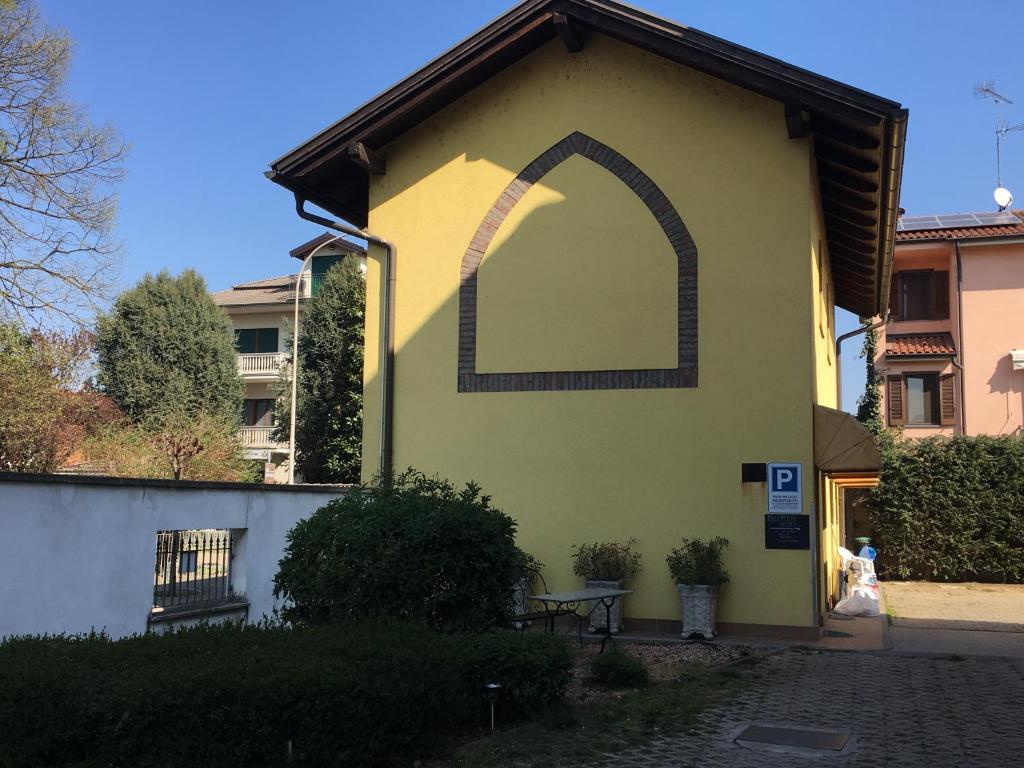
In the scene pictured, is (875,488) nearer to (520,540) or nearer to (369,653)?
(520,540)

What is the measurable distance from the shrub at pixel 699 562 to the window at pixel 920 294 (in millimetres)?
21953

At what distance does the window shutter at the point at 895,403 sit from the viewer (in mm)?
30375

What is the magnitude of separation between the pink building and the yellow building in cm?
1686

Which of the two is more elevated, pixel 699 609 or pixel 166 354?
pixel 166 354

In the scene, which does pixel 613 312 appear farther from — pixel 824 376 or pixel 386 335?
pixel 824 376

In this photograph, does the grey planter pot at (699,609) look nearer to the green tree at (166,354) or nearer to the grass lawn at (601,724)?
the grass lawn at (601,724)

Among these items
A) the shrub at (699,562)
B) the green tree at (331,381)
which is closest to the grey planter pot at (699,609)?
the shrub at (699,562)

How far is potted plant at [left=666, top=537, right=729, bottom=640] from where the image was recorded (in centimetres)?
1216

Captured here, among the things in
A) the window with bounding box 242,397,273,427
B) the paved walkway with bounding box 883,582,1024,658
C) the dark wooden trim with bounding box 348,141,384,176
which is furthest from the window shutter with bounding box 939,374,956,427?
the window with bounding box 242,397,273,427

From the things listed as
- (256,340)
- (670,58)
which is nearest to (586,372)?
(670,58)

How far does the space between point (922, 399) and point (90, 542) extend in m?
27.9

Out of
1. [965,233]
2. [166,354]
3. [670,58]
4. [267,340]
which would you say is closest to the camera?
[670,58]

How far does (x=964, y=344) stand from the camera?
3025 centimetres

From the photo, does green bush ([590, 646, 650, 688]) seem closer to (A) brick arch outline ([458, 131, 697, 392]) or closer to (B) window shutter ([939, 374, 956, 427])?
(A) brick arch outline ([458, 131, 697, 392])
